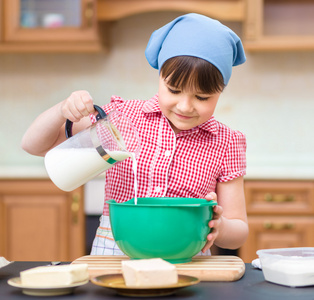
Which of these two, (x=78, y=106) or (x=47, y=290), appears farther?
(x=78, y=106)

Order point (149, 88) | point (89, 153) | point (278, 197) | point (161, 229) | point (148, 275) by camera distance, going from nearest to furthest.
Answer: point (148, 275) < point (161, 229) < point (89, 153) < point (278, 197) < point (149, 88)

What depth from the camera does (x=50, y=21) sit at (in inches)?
113

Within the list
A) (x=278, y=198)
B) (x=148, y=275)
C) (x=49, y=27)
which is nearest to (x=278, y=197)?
(x=278, y=198)

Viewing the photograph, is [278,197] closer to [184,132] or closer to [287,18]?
[287,18]

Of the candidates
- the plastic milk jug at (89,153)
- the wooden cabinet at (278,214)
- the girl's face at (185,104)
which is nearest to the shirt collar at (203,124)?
the girl's face at (185,104)

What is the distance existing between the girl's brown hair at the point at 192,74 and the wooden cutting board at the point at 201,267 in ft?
1.13

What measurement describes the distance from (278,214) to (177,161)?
1306mm

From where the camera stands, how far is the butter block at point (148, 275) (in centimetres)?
Result: 77

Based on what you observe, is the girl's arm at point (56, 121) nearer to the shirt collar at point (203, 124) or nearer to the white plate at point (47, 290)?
the shirt collar at point (203, 124)

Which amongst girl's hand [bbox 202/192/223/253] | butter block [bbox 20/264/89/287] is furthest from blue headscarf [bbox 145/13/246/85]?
butter block [bbox 20/264/89/287]

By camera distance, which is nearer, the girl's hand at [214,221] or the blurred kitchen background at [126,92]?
the girl's hand at [214,221]

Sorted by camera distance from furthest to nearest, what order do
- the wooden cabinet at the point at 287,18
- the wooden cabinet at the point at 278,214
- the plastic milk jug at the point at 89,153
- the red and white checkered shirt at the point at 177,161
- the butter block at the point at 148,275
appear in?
the wooden cabinet at the point at 287,18 < the wooden cabinet at the point at 278,214 < the red and white checkered shirt at the point at 177,161 < the plastic milk jug at the point at 89,153 < the butter block at the point at 148,275

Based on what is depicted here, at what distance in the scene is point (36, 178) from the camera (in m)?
2.60

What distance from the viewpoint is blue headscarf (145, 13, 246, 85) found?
3.67ft
